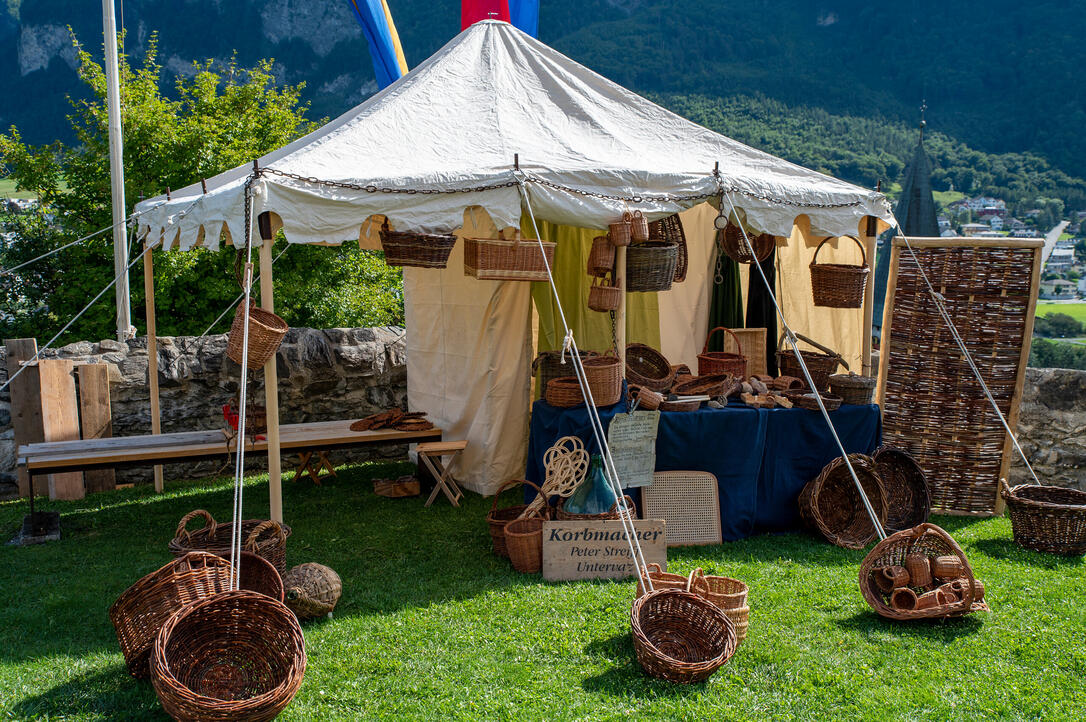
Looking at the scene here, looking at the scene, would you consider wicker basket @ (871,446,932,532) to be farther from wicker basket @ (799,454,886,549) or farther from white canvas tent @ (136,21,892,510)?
white canvas tent @ (136,21,892,510)

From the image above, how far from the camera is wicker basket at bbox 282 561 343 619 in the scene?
3.92 m

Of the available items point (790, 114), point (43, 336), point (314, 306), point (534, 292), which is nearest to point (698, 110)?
point (790, 114)

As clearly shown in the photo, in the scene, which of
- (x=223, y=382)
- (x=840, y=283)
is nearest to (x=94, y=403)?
(x=223, y=382)

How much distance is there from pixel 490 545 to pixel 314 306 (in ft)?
23.6

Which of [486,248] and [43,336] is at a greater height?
[486,248]

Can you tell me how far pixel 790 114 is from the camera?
27969 millimetres

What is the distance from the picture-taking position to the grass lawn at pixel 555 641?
127 inches

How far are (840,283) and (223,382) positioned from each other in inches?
190

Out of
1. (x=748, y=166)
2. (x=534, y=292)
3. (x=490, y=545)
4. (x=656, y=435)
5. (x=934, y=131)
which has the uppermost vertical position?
(x=934, y=131)

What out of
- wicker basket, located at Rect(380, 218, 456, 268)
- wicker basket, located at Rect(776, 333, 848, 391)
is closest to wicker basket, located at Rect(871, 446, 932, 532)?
wicker basket, located at Rect(776, 333, 848, 391)

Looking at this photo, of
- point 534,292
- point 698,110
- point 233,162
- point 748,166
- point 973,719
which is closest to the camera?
point 973,719

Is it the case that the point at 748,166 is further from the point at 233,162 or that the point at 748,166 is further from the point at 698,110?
the point at 698,110

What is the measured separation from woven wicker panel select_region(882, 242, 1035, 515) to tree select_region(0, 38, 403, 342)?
7878 millimetres

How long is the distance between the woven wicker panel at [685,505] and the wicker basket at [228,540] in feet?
7.03
